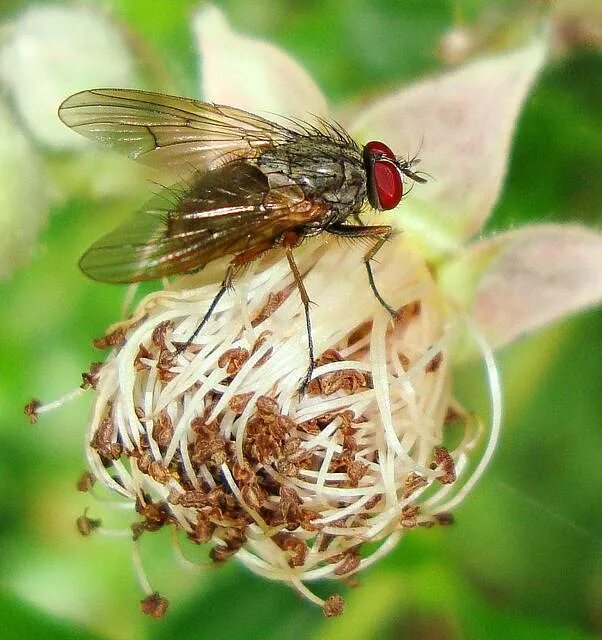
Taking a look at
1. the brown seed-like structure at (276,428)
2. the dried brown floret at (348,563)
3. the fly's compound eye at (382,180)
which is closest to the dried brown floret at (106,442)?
the brown seed-like structure at (276,428)

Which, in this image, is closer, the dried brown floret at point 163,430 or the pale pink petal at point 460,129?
the dried brown floret at point 163,430

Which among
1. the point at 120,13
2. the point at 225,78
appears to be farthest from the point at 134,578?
the point at 120,13

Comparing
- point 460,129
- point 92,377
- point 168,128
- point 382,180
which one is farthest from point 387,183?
point 92,377

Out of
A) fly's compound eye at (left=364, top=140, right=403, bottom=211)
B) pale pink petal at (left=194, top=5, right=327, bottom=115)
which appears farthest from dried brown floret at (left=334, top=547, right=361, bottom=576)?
pale pink petal at (left=194, top=5, right=327, bottom=115)

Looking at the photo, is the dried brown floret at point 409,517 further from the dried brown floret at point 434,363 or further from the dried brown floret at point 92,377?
the dried brown floret at point 92,377

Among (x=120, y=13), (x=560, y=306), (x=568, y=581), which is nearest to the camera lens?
(x=560, y=306)

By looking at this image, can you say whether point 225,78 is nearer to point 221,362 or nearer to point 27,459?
point 221,362

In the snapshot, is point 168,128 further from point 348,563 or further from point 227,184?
point 348,563

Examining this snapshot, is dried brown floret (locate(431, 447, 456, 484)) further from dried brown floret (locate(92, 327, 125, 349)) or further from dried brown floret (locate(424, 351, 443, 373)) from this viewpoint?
dried brown floret (locate(92, 327, 125, 349))
